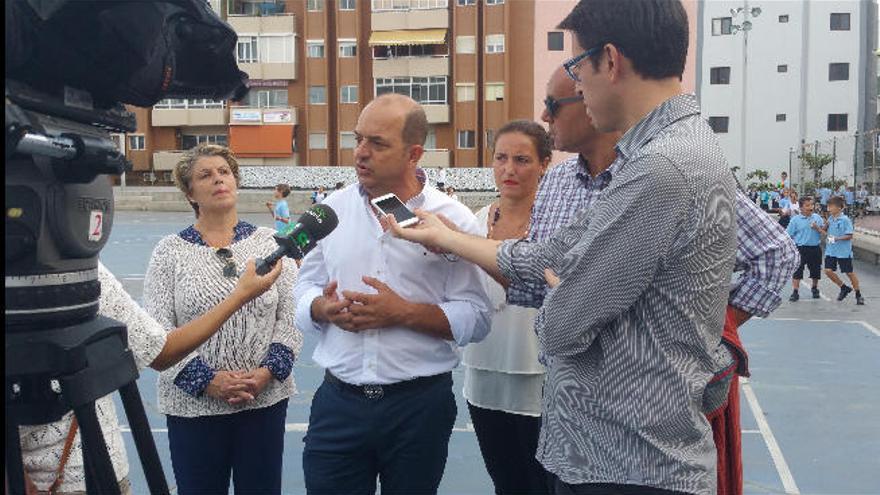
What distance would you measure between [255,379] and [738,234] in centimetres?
184

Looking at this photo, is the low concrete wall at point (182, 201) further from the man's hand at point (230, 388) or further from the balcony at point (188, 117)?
the man's hand at point (230, 388)

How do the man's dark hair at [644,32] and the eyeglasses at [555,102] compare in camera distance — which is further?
the eyeglasses at [555,102]

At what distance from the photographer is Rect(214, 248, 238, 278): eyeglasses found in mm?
3428

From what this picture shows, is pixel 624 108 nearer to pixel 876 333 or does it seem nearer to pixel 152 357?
pixel 152 357

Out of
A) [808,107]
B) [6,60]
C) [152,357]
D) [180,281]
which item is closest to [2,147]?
[6,60]

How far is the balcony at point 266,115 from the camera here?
45719mm

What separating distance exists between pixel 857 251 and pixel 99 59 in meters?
21.5

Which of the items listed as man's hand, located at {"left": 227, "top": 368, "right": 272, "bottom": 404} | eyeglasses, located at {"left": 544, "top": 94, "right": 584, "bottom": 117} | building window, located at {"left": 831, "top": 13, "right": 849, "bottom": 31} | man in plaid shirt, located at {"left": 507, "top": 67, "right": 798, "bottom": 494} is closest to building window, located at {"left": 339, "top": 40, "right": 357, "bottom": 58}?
building window, located at {"left": 831, "top": 13, "right": 849, "bottom": 31}

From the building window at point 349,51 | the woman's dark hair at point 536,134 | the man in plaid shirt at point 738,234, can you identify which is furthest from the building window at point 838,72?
the man in plaid shirt at point 738,234

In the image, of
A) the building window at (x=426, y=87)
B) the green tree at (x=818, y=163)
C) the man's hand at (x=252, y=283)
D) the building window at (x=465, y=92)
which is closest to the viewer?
the man's hand at (x=252, y=283)

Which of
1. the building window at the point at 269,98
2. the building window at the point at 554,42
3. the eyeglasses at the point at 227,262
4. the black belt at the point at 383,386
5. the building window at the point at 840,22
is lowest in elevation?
the black belt at the point at 383,386

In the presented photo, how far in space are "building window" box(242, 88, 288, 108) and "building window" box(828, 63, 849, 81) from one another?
94.9 ft

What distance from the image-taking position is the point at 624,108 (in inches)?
74.2

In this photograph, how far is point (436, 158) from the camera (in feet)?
143
